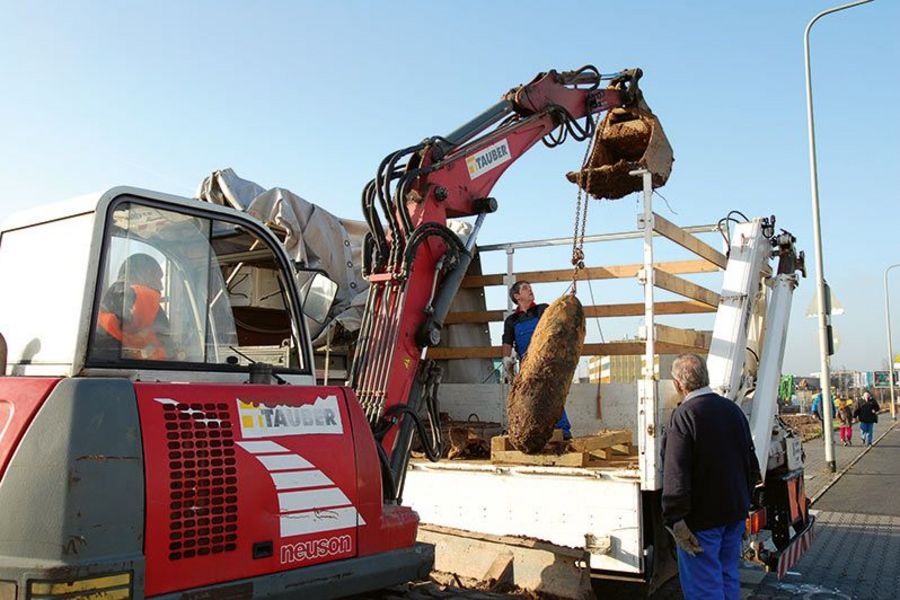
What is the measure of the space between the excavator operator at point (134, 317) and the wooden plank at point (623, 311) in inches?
179

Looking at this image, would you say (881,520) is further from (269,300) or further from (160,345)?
(160,345)

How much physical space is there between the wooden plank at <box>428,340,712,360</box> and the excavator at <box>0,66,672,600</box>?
9.74 feet

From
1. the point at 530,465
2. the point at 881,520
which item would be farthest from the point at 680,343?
the point at 881,520

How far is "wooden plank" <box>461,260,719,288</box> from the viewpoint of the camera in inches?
287

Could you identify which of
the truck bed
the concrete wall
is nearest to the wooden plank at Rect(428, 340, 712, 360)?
the concrete wall

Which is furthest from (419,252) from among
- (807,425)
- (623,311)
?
(807,425)

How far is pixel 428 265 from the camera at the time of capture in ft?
16.6

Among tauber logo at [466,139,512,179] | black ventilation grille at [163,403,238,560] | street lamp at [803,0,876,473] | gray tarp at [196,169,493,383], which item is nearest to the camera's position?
black ventilation grille at [163,403,238,560]

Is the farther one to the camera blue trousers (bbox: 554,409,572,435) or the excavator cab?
blue trousers (bbox: 554,409,572,435)

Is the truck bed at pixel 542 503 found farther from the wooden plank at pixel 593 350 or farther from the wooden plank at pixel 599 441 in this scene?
the wooden plank at pixel 593 350

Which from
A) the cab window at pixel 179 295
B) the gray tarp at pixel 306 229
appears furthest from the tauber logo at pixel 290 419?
the gray tarp at pixel 306 229

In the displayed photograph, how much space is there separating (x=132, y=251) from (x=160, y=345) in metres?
0.40

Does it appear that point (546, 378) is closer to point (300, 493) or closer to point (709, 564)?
point (709, 564)

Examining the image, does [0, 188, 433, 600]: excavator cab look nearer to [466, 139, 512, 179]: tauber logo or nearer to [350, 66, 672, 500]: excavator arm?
[350, 66, 672, 500]: excavator arm
